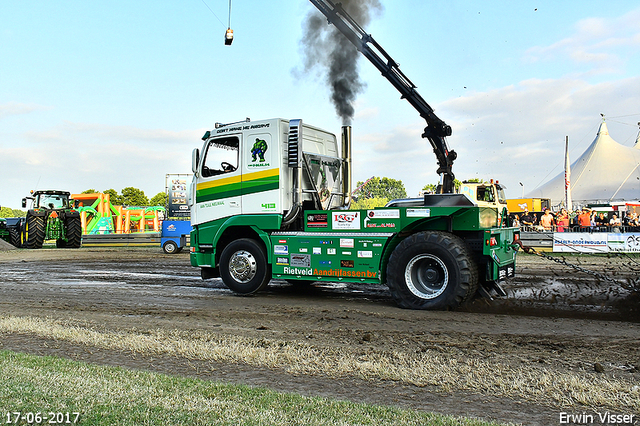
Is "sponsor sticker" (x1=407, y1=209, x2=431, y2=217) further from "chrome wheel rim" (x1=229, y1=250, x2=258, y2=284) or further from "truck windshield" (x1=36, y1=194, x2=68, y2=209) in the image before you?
"truck windshield" (x1=36, y1=194, x2=68, y2=209)

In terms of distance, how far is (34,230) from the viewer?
23.6m

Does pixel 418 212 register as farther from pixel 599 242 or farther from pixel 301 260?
pixel 599 242

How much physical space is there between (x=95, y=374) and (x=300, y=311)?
3733 millimetres

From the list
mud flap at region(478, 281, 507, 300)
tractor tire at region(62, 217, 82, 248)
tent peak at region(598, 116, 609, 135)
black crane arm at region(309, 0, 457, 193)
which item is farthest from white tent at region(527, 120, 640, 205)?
mud flap at region(478, 281, 507, 300)

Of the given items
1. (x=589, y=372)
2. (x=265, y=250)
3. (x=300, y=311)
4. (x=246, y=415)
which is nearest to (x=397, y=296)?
(x=300, y=311)

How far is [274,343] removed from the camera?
18.5 feet

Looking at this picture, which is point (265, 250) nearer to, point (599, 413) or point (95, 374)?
point (95, 374)

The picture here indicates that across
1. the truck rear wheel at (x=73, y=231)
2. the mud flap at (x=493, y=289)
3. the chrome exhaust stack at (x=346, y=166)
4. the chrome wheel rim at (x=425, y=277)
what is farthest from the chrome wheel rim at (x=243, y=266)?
the truck rear wheel at (x=73, y=231)

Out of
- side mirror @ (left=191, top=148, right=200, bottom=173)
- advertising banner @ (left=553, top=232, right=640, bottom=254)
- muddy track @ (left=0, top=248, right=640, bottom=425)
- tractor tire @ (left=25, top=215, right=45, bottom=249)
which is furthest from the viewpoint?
tractor tire @ (left=25, top=215, right=45, bottom=249)

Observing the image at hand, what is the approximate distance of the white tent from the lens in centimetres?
5031

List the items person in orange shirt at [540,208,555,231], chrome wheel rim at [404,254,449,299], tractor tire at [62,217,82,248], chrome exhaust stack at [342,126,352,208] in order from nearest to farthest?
chrome wheel rim at [404,254,449,299], chrome exhaust stack at [342,126,352,208], person in orange shirt at [540,208,555,231], tractor tire at [62,217,82,248]

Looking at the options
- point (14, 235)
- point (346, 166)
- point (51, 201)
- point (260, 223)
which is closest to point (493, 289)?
point (346, 166)

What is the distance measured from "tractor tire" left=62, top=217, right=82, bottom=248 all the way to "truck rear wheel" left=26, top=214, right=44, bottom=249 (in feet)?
3.55

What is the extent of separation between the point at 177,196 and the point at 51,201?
7798mm
